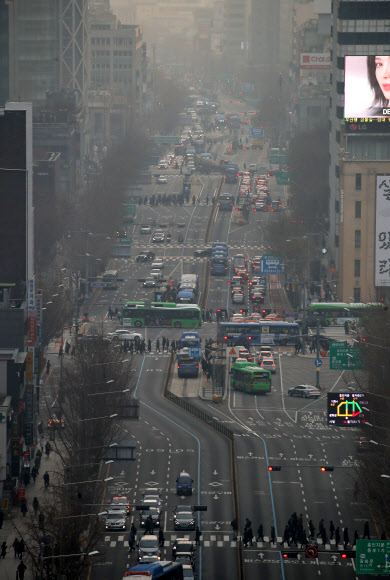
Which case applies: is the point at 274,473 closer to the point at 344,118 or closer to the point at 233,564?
the point at 233,564

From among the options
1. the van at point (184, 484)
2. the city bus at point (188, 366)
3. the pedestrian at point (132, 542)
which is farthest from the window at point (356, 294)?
the pedestrian at point (132, 542)

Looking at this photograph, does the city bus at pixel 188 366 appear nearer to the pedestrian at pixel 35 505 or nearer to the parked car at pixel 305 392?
the parked car at pixel 305 392

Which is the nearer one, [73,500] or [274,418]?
[73,500]

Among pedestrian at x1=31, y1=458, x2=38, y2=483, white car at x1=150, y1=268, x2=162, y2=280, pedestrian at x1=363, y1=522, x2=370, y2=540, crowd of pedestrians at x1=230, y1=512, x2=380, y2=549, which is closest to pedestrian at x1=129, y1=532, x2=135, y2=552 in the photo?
crowd of pedestrians at x1=230, y1=512, x2=380, y2=549

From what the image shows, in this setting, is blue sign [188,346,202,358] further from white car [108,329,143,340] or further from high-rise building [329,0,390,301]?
high-rise building [329,0,390,301]

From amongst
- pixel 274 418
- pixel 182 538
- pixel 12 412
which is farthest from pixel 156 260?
pixel 182 538

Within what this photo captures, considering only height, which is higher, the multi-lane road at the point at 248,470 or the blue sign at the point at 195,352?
the blue sign at the point at 195,352
